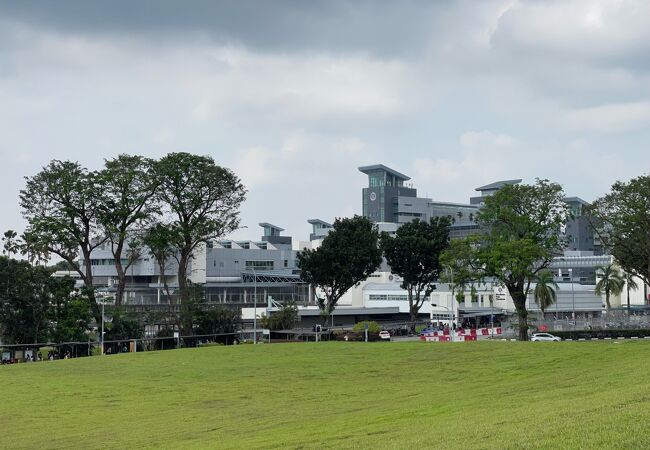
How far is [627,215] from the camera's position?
7244 cm

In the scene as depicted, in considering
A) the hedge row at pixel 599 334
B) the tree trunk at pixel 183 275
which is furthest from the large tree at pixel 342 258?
the hedge row at pixel 599 334

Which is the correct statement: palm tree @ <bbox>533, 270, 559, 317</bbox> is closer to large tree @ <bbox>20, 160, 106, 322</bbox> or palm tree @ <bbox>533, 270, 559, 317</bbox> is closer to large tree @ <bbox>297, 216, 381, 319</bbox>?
large tree @ <bbox>297, 216, 381, 319</bbox>

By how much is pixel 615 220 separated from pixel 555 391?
48.7 metres

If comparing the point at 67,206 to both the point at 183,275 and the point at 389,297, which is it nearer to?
the point at 183,275

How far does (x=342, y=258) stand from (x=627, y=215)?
109 feet

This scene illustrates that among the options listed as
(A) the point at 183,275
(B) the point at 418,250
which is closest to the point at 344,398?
(A) the point at 183,275

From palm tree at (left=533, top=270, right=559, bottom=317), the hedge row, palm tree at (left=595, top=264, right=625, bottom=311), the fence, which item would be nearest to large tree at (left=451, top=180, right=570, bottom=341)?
the hedge row

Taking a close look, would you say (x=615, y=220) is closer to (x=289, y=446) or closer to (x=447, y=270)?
(x=447, y=270)

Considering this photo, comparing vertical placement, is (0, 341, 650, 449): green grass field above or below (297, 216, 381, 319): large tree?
below

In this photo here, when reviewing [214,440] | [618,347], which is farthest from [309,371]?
[214,440]

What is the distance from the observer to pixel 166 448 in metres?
24.1

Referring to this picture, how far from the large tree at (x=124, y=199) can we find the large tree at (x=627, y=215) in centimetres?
4078

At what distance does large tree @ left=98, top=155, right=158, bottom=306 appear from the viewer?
7444 centimetres

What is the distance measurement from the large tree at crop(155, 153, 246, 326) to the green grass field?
69.1ft
